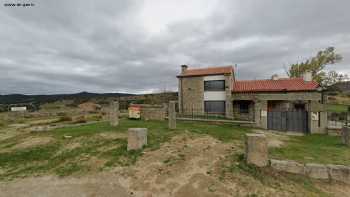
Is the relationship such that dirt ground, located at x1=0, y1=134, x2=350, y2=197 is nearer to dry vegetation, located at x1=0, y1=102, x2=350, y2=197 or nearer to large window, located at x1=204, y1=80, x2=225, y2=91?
Result: dry vegetation, located at x1=0, y1=102, x2=350, y2=197

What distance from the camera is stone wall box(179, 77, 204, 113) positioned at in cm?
2252

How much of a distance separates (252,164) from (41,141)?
11.3 m

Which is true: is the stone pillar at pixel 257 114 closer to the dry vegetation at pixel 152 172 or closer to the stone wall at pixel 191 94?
the dry vegetation at pixel 152 172

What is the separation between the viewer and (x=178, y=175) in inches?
221

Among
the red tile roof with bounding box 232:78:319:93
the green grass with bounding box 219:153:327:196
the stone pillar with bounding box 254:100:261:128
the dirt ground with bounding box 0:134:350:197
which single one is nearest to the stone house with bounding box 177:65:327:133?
the red tile roof with bounding box 232:78:319:93

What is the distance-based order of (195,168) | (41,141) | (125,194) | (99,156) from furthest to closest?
(41,141) → (99,156) → (195,168) → (125,194)

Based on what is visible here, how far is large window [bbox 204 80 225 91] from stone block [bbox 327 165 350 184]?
16494 millimetres

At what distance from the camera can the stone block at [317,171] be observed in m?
5.57

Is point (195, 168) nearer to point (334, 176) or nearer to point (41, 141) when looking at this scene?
point (334, 176)

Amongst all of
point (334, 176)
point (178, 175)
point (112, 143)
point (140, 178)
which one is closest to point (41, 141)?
point (112, 143)

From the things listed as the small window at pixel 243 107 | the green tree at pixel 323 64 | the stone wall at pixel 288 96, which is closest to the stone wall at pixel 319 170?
the stone wall at pixel 288 96

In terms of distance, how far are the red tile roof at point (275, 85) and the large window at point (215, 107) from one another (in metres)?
2.37

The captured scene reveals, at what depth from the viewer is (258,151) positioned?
5.87 m

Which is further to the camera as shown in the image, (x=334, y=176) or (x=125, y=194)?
(x=334, y=176)
